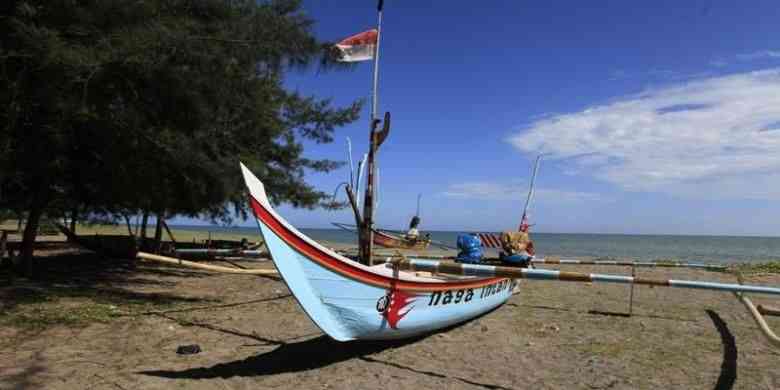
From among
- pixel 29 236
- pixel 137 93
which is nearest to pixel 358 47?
pixel 137 93

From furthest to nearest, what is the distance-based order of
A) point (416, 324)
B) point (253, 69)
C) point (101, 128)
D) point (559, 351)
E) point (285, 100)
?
point (285, 100)
point (253, 69)
point (101, 128)
point (559, 351)
point (416, 324)

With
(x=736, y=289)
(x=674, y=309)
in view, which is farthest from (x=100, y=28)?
(x=674, y=309)

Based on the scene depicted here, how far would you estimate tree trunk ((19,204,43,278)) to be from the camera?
28.3 feet

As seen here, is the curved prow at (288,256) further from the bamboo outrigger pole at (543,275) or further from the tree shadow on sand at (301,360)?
the bamboo outrigger pole at (543,275)

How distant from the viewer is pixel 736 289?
4918mm

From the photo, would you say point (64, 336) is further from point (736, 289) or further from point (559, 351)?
point (736, 289)

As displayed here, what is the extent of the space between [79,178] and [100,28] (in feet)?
10.9

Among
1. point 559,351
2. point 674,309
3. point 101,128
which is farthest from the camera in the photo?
point 674,309

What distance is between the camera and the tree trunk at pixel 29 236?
8.63 m

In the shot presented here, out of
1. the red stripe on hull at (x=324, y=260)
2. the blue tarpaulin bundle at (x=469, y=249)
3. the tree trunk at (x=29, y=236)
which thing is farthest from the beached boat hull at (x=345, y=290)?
the tree trunk at (x=29, y=236)

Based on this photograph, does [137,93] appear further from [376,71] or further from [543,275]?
[543,275]

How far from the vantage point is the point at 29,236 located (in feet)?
28.8

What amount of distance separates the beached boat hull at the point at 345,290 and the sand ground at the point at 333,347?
0.41m

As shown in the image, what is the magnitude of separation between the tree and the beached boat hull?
319 centimetres
